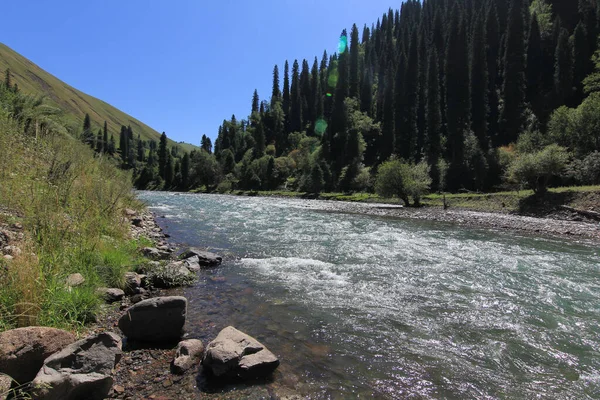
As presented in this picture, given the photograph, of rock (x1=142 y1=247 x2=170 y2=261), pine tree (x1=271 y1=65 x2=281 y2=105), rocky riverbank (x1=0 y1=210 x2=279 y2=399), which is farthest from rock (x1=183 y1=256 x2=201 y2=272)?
pine tree (x1=271 y1=65 x2=281 y2=105)

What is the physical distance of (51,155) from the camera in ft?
25.3

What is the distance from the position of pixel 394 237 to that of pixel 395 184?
94.2 feet

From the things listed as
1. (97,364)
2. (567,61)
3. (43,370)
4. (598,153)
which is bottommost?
(97,364)

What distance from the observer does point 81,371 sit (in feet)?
13.7

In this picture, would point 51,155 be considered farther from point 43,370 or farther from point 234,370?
point 234,370

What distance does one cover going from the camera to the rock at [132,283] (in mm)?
8328

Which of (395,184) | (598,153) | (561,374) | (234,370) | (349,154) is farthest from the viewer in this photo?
(349,154)

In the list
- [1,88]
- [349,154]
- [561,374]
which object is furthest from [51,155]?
[349,154]

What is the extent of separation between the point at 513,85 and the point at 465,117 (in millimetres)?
13238

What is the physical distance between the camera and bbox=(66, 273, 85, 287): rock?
600 centimetres

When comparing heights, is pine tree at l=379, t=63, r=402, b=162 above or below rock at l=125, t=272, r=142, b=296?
above

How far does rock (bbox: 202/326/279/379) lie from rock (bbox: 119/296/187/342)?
1.29 m

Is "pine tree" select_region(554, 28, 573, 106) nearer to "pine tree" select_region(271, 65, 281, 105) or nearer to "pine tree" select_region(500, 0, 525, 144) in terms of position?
"pine tree" select_region(500, 0, 525, 144)

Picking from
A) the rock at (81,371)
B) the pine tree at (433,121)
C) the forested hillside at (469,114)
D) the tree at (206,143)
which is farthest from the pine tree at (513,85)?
the tree at (206,143)
